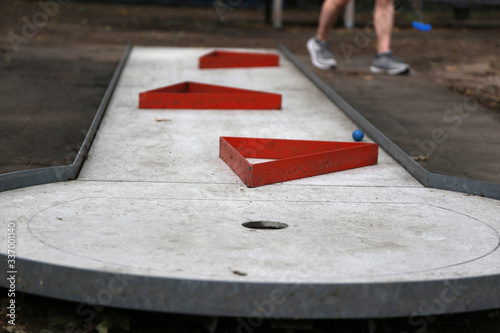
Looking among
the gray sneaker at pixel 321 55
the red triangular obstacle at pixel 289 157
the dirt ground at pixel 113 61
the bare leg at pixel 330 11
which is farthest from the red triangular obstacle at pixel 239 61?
the red triangular obstacle at pixel 289 157

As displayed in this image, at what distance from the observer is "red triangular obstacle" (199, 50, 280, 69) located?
6666 millimetres

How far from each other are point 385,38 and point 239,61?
4.97 feet

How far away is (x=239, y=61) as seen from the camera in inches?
273

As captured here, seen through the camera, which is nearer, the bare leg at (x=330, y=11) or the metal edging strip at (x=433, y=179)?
the metal edging strip at (x=433, y=179)

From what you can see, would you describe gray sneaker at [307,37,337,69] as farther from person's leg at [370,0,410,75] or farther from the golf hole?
the golf hole

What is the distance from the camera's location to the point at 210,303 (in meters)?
2.01

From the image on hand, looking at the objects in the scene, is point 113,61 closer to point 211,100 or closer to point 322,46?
point 322,46

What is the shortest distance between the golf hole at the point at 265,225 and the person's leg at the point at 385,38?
4.44m

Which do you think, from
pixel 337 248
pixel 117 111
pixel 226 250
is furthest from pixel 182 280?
pixel 117 111

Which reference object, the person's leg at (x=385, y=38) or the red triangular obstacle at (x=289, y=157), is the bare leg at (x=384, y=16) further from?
the red triangular obstacle at (x=289, y=157)

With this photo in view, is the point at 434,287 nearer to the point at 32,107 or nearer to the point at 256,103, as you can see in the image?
the point at 256,103

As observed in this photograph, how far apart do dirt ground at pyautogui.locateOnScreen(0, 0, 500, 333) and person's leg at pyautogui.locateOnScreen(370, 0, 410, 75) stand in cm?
42

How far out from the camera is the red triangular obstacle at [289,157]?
127 inches

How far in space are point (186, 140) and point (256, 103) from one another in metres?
1.01
